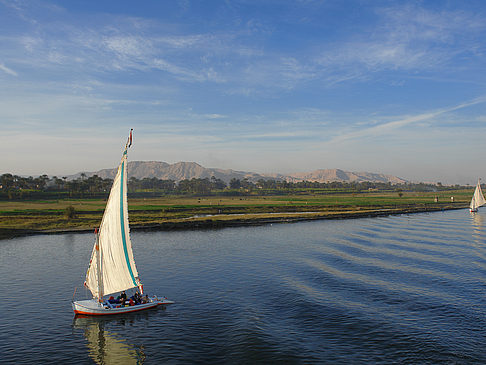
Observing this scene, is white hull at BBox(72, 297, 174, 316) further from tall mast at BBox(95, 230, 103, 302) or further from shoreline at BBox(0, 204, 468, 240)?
shoreline at BBox(0, 204, 468, 240)

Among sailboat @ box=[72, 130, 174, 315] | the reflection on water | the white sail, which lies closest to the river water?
the reflection on water

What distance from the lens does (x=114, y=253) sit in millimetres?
38438

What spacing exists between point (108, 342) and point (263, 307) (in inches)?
650

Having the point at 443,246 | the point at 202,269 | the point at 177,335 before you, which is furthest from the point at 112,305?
the point at 443,246

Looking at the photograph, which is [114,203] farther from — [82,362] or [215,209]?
[215,209]

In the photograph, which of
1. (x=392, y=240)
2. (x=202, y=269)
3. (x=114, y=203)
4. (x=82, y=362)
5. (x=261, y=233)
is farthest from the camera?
(x=261, y=233)

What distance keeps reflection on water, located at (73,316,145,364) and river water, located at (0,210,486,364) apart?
4.1 inches

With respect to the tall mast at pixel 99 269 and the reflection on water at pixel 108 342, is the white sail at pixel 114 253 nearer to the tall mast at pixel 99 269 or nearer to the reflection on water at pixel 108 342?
the tall mast at pixel 99 269

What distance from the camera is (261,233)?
98125 mm

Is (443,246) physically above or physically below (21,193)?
below

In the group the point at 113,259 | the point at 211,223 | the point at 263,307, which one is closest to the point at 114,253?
the point at 113,259

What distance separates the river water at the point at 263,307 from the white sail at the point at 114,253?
379 centimetres

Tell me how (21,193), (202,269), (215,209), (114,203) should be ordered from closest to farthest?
(114,203)
(202,269)
(215,209)
(21,193)

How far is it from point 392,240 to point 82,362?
75.7 m
